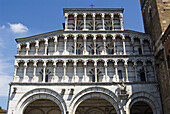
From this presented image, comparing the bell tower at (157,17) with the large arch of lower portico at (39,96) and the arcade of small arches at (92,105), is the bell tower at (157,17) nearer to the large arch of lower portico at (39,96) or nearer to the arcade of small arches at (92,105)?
the arcade of small arches at (92,105)

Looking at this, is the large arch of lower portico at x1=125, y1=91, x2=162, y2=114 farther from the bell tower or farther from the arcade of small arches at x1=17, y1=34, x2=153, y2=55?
the bell tower

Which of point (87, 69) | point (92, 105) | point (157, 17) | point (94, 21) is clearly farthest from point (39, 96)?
point (157, 17)

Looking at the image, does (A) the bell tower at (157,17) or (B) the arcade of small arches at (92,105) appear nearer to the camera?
(B) the arcade of small arches at (92,105)

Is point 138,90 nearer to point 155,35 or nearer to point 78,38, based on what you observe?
point 155,35

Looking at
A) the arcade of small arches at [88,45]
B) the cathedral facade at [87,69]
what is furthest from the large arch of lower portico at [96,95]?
the arcade of small arches at [88,45]

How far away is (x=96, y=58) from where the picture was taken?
17172 mm

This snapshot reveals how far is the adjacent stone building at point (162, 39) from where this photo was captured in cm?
1458

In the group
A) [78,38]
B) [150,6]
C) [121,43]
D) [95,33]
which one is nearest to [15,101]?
[78,38]

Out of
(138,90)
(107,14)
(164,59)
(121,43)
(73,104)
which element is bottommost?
(73,104)

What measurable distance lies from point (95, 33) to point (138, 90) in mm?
6052

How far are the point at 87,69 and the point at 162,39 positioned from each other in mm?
6253

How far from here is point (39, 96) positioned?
16.0 m

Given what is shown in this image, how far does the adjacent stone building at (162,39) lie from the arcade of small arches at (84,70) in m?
1.24

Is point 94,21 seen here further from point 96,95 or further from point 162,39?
point 96,95
